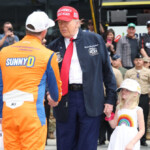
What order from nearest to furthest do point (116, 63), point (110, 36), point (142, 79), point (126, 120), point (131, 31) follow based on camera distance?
point (126, 120) < point (142, 79) < point (116, 63) < point (131, 31) < point (110, 36)

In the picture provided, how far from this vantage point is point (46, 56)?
434 cm

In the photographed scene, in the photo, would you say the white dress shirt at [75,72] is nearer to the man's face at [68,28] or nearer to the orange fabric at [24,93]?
the man's face at [68,28]

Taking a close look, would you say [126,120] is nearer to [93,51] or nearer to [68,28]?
[93,51]

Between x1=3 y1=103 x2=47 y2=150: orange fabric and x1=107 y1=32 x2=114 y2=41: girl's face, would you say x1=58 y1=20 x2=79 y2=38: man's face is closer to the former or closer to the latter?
x1=3 y1=103 x2=47 y2=150: orange fabric

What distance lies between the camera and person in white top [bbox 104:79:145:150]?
5645 millimetres

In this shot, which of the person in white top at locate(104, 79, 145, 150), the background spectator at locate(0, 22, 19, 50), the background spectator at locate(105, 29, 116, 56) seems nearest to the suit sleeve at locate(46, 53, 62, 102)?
the person in white top at locate(104, 79, 145, 150)

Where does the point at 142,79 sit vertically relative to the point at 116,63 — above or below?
below

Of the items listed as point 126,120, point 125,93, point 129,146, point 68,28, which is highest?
point 68,28

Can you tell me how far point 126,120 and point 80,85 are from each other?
987 millimetres

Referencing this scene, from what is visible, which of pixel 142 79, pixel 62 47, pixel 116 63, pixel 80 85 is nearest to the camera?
pixel 80 85

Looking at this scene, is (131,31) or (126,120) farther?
(131,31)

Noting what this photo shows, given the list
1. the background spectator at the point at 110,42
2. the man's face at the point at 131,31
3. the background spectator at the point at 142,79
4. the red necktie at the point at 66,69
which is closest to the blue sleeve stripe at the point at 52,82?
the red necktie at the point at 66,69

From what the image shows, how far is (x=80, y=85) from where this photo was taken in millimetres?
5117

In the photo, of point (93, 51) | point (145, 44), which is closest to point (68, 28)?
point (93, 51)
